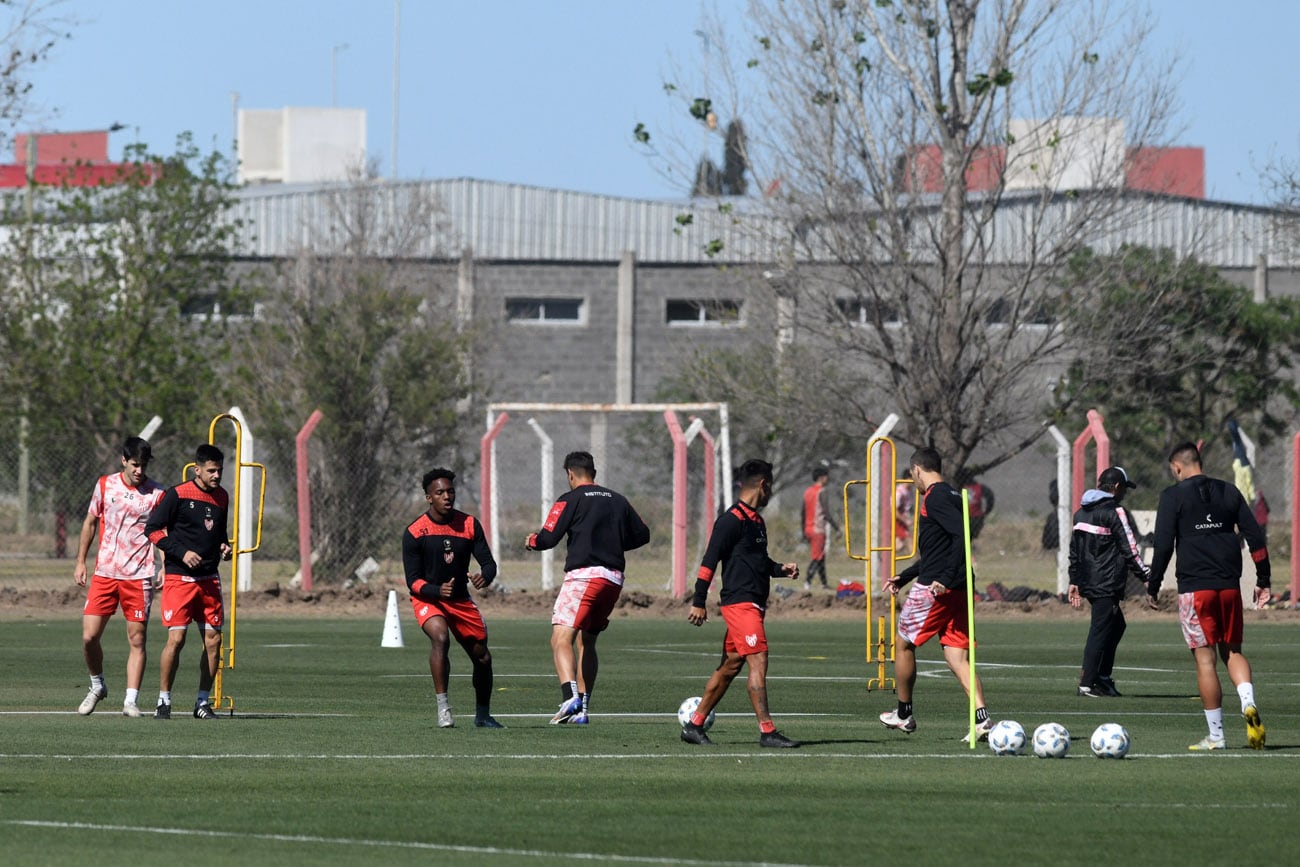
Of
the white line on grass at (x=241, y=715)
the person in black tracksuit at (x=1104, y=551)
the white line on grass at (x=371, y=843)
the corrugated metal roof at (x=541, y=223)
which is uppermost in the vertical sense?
the corrugated metal roof at (x=541, y=223)

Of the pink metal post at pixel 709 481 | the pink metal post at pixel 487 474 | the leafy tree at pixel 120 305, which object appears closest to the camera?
the pink metal post at pixel 709 481

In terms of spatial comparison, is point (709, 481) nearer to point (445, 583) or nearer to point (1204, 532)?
point (445, 583)

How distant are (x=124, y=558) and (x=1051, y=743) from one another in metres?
7.01

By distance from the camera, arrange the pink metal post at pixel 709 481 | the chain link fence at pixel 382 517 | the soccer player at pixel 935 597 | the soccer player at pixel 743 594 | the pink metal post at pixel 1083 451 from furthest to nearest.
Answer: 1. the chain link fence at pixel 382 517
2. the pink metal post at pixel 709 481
3. the pink metal post at pixel 1083 451
4. the soccer player at pixel 935 597
5. the soccer player at pixel 743 594

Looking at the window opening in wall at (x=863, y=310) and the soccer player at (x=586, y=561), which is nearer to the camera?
the soccer player at (x=586, y=561)

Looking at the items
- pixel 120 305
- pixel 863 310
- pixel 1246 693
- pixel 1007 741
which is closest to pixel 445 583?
pixel 1007 741

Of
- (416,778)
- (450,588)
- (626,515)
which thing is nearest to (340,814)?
(416,778)

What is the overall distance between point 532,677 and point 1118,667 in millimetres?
5933

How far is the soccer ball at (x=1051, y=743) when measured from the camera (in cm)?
1199

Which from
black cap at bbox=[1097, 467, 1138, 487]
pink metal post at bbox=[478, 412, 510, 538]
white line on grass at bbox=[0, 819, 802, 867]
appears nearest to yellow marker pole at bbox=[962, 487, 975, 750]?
white line on grass at bbox=[0, 819, 802, 867]

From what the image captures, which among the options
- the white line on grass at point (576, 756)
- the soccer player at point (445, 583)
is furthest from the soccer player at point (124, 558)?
the white line on grass at point (576, 756)

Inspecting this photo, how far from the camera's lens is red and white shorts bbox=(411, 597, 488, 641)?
45.3 ft

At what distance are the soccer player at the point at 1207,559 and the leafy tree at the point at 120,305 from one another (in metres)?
Result: 24.7

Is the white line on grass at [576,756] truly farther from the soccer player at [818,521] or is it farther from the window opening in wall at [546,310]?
the window opening in wall at [546,310]
